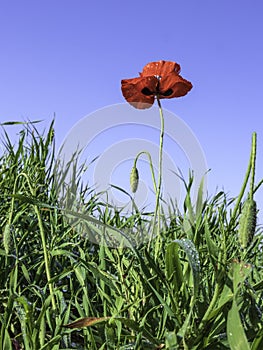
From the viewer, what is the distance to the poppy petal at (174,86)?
1391 mm

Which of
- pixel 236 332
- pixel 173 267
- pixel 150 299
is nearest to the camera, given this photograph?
pixel 236 332

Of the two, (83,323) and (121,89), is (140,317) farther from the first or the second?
A: (121,89)

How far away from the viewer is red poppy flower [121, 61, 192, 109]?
1389 millimetres

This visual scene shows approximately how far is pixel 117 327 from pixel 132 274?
0.20 metres

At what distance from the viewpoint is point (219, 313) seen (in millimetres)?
998

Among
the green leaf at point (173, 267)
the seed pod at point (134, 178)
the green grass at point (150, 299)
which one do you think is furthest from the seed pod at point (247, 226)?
the seed pod at point (134, 178)

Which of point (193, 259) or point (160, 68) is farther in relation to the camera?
point (160, 68)

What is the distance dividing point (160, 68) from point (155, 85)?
0.05 m

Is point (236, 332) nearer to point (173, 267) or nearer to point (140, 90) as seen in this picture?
point (173, 267)

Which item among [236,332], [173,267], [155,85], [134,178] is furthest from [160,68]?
[236,332]

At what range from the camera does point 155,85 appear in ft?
4.57

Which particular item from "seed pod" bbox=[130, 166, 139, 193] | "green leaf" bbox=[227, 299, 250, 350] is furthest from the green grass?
"seed pod" bbox=[130, 166, 139, 193]

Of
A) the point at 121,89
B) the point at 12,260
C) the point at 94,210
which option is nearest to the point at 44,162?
the point at 94,210

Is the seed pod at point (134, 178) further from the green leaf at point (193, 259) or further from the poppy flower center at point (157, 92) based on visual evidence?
the green leaf at point (193, 259)
